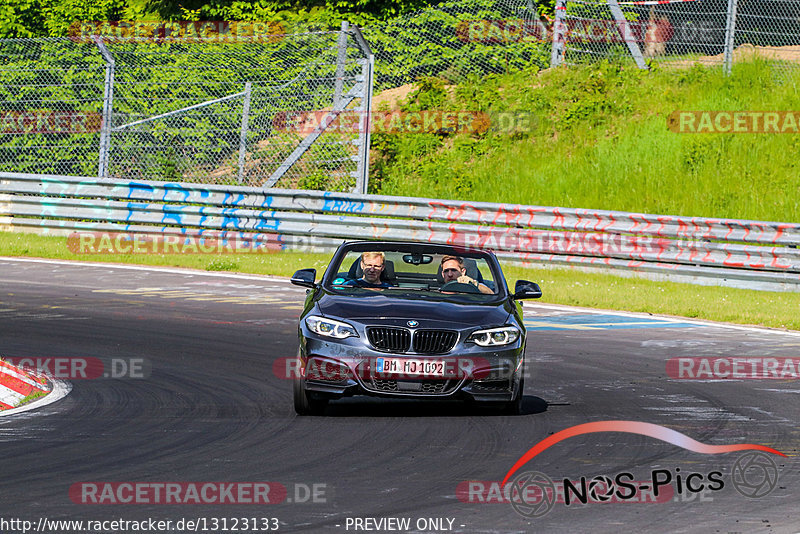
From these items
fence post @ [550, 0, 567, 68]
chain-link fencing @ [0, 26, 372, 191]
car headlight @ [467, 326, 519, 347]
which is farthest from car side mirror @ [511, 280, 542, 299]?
fence post @ [550, 0, 567, 68]

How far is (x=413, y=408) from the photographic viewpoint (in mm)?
10406

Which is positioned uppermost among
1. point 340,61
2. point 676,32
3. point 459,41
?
point 676,32

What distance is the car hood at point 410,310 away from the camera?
9.88m

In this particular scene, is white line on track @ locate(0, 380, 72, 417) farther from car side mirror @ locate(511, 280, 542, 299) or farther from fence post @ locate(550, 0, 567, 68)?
fence post @ locate(550, 0, 567, 68)

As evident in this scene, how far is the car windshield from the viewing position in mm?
10824

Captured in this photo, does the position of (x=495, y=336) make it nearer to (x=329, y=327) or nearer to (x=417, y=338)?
(x=417, y=338)

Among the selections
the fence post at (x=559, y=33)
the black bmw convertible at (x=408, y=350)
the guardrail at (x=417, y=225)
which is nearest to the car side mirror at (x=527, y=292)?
the black bmw convertible at (x=408, y=350)

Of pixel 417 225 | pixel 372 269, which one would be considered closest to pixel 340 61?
pixel 417 225

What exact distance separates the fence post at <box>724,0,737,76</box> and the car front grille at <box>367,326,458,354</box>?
18.7 m

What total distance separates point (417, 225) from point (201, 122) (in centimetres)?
607

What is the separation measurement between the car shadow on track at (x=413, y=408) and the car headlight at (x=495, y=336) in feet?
1.62

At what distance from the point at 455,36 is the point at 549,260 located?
323 inches

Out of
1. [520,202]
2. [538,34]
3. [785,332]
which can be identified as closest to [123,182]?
[520,202]

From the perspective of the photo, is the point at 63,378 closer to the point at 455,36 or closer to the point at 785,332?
the point at 785,332
